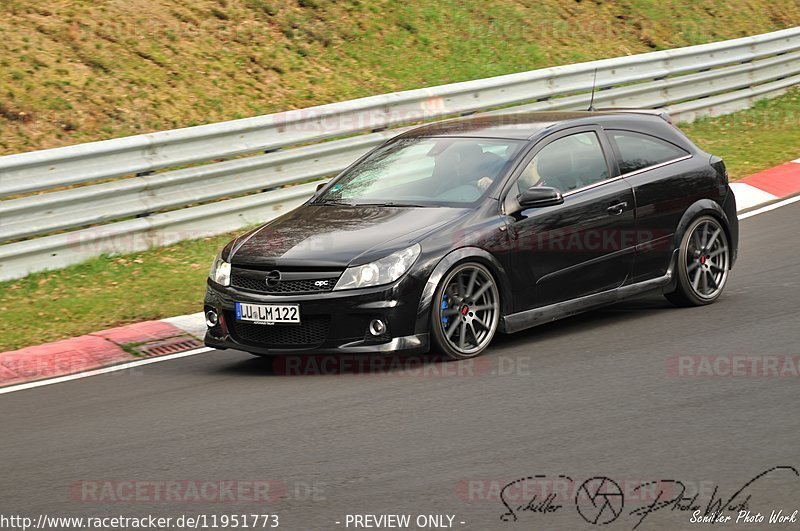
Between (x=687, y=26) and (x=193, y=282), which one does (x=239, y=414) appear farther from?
(x=687, y=26)

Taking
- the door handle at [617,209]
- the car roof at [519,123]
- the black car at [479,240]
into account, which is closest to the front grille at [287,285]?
the black car at [479,240]

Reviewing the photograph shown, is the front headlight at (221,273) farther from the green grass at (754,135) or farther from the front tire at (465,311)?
the green grass at (754,135)

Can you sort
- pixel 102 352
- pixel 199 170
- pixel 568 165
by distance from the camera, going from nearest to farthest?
pixel 568 165, pixel 102 352, pixel 199 170

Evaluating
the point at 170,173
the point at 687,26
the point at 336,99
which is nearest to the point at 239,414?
the point at 170,173

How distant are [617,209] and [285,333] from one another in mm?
2597

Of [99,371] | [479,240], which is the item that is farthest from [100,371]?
[479,240]

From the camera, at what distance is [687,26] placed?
22.1 metres

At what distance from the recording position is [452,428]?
6.38 m

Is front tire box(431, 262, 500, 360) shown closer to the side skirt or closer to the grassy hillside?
the side skirt

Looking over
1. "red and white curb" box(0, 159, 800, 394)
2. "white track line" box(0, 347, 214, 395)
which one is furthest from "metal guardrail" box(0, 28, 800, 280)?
"white track line" box(0, 347, 214, 395)

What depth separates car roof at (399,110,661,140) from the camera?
875cm

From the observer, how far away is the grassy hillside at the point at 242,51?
13648 millimetres

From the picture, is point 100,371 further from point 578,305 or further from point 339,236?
point 578,305

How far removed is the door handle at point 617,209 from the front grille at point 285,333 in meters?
2.31
